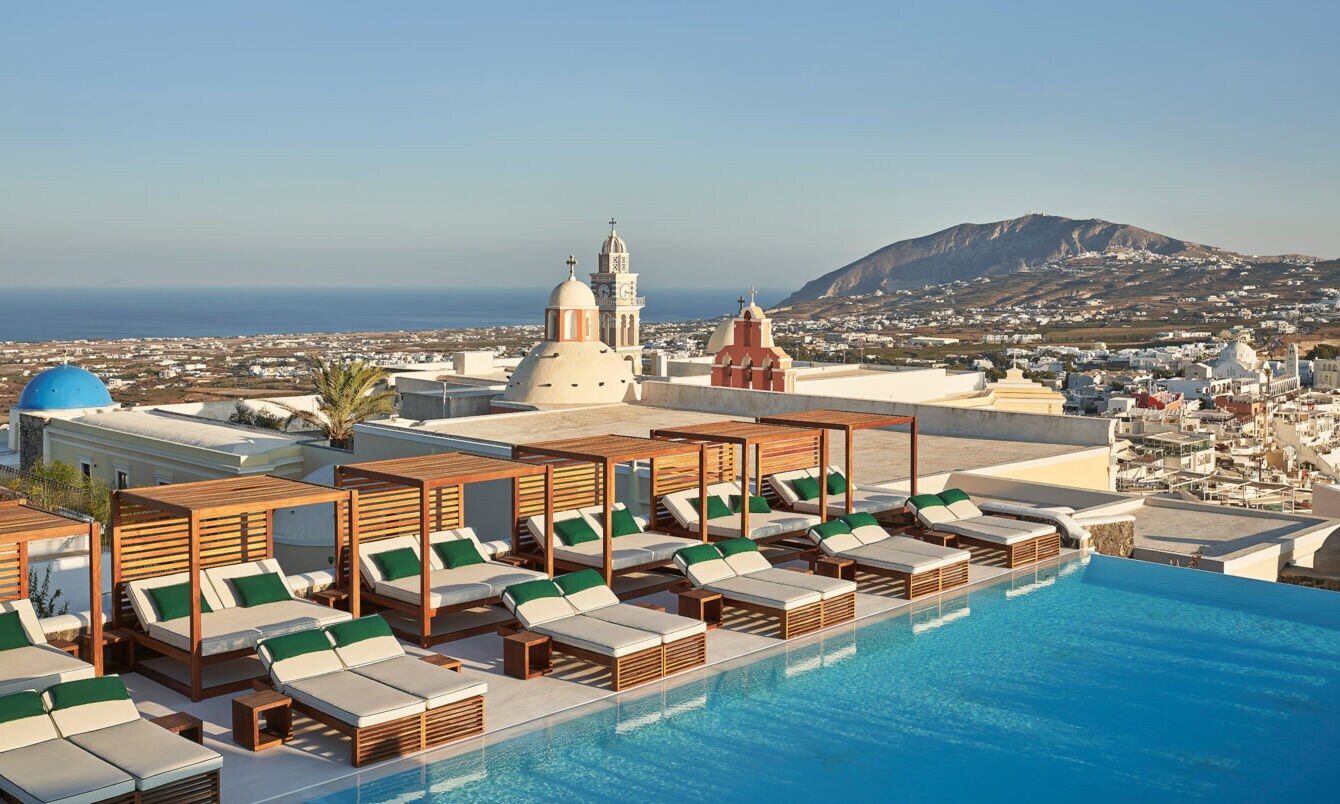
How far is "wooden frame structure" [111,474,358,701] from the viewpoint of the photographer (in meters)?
8.23

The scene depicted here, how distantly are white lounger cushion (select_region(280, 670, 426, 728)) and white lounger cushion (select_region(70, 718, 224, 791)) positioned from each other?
2.99ft

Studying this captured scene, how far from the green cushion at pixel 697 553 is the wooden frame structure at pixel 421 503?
124 centimetres

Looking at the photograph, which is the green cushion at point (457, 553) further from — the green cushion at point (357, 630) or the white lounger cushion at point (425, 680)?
the white lounger cushion at point (425, 680)

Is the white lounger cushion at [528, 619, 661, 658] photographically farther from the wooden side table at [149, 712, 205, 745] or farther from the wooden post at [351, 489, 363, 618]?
the wooden side table at [149, 712, 205, 745]

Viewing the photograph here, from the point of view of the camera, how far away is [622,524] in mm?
12180

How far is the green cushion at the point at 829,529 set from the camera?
1191cm

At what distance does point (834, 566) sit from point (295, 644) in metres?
5.36

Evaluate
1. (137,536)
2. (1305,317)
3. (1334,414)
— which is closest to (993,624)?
(137,536)

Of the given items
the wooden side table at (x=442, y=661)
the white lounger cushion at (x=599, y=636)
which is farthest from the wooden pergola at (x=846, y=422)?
the wooden side table at (x=442, y=661)

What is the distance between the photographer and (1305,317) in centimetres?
15650

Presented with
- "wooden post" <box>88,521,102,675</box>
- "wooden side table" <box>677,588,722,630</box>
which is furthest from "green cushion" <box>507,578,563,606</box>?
"wooden post" <box>88,521,102,675</box>

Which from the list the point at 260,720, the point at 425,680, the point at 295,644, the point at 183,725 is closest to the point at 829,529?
the point at 425,680

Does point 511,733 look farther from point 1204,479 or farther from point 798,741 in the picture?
point 1204,479

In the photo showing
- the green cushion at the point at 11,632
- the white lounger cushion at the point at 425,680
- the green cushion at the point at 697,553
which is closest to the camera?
the white lounger cushion at the point at 425,680
